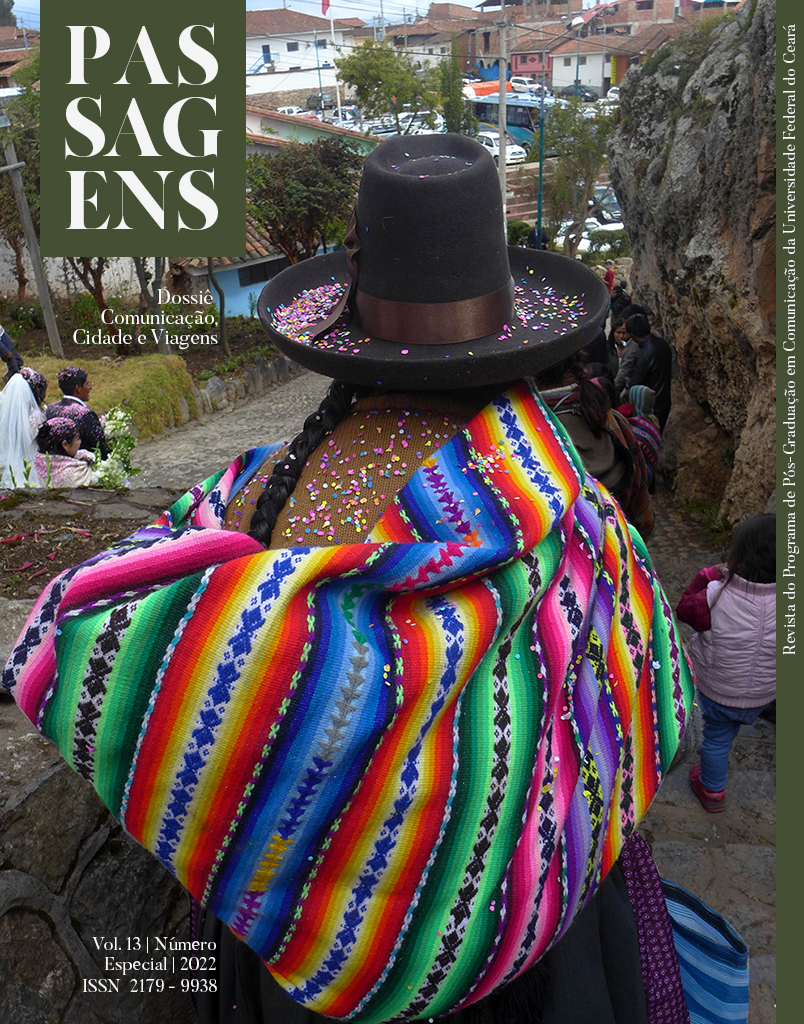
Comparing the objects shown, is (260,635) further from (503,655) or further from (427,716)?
(503,655)

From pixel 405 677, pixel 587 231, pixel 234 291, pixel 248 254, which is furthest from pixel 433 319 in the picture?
pixel 587 231

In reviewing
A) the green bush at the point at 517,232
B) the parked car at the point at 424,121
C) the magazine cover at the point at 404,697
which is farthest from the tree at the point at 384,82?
the magazine cover at the point at 404,697

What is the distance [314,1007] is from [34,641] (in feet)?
2.59

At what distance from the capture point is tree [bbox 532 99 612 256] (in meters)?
21.1

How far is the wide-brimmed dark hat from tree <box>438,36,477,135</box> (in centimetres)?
2732

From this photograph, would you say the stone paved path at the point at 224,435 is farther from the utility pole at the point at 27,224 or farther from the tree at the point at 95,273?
the tree at the point at 95,273

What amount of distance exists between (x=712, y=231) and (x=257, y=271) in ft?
47.9

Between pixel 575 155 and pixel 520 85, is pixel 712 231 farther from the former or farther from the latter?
pixel 520 85

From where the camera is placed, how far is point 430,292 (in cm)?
155

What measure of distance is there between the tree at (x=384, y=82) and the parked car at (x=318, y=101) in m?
10.1

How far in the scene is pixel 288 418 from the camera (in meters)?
13.1

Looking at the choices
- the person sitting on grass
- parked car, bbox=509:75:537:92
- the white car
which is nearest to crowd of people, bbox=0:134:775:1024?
the person sitting on grass

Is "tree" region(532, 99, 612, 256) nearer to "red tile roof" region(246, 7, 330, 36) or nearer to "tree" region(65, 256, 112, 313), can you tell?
"tree" region(65, 256, 112, 313)

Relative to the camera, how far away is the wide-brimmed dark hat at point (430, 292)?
150cm
